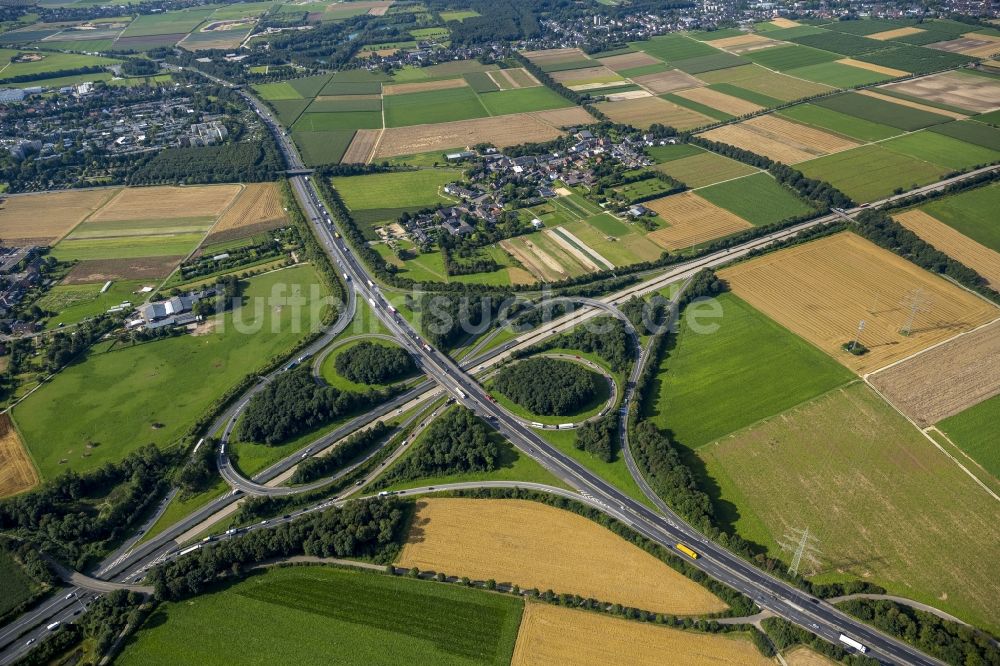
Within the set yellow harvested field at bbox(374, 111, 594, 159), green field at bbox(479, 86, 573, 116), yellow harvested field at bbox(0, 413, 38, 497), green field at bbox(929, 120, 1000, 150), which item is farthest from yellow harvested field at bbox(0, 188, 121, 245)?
green field at bbox(929, 120, 1000, 150)

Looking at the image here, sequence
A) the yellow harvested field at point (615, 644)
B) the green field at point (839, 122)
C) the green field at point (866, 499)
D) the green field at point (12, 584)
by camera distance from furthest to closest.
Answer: the green field at point (839, 122) → the green field at point (12, 584) → the green field at point (866, 499) → the yellow harvested field at point (615, 644)

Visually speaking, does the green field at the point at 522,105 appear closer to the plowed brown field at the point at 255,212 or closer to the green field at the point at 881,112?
the plowed brown field at the point at 255,212

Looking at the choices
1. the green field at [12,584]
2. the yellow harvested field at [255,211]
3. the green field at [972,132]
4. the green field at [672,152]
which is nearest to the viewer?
the green field at [12,584]

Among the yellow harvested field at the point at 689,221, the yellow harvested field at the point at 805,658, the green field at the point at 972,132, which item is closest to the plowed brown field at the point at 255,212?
the yellow harvested field at the point at 689,221

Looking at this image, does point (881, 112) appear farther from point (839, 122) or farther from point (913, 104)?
point (839, 122)

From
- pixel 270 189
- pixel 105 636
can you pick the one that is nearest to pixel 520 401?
pixel 105 636

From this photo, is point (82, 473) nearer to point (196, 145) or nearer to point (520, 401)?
point (520, 401)

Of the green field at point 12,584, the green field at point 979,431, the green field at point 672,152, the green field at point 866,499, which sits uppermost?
the green field at point 672,152

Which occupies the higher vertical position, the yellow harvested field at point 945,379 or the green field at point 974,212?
the green field at point 974,212

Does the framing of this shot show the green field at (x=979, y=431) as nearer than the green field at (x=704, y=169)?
Yes
